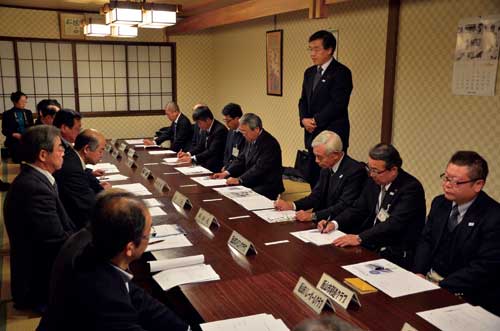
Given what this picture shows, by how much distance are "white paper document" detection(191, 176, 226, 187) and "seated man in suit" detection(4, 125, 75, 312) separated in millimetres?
1263

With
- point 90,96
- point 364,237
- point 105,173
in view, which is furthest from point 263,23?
point 364,237

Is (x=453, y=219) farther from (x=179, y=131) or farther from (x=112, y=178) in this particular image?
(x=179, y=131)

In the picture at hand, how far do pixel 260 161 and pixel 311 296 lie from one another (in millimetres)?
2384

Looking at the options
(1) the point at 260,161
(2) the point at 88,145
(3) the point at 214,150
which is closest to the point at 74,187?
(2) the point at 88,145

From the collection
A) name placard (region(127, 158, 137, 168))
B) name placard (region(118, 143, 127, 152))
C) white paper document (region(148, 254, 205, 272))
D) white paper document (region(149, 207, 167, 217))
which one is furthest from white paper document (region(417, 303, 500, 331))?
name placard (region(118, 143, 127, 152))

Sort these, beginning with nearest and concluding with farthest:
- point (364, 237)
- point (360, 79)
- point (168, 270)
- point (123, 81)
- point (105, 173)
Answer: point (168, 270) → point (364, 237) → point (105, 173) → point (360, 79) → point (123, 81)

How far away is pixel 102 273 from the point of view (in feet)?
4.41

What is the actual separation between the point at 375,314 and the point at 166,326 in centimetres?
69

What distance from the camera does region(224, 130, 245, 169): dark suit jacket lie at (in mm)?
4488

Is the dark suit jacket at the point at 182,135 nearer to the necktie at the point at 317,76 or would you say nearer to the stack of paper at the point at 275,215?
the necktie at the point at 317,76

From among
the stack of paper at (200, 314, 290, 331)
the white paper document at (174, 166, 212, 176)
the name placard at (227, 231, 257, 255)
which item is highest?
the name placard at (227, 231, 257, 255)

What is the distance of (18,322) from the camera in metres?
2.54

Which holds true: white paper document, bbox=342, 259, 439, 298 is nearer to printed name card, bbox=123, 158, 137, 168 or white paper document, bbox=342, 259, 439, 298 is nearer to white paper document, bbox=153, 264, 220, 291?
white paper document, bbox=153, 264, 220, 291

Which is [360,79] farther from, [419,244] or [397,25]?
[419,244]
